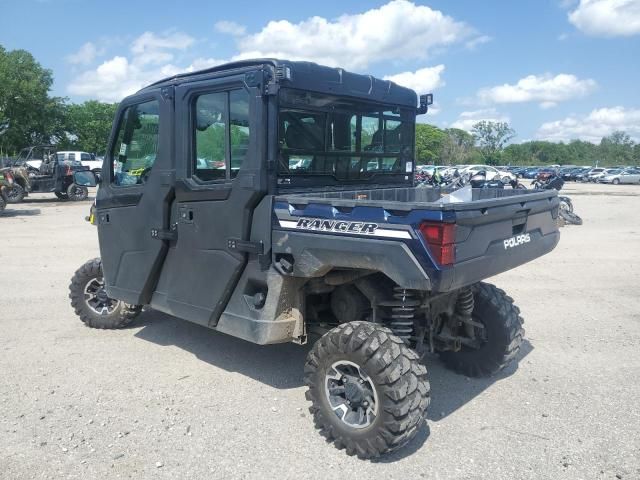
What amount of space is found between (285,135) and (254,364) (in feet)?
6.91

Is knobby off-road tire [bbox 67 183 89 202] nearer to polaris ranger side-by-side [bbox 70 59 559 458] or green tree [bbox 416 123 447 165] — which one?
polaris ranger side-by-side [bbox 70 59 559 458]

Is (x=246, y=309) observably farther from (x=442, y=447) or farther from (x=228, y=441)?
(x=442, y=447)

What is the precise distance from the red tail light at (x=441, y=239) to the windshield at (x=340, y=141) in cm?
128

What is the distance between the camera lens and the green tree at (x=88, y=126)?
173ft

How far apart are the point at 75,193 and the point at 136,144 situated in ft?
61.6

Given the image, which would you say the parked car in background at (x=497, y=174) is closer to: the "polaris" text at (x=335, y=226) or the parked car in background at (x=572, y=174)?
the parked car in background at (x=572, y=174)

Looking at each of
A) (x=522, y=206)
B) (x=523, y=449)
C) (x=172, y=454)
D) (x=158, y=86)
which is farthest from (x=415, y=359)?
(x=158, y=86)

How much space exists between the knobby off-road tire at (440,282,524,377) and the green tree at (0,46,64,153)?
44.7 meters

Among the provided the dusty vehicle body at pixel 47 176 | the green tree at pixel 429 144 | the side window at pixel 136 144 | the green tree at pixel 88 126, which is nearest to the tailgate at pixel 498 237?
the side window at pixel 136 144

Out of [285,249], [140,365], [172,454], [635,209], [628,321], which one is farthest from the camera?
[635,209]

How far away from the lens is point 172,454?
11.8 feet

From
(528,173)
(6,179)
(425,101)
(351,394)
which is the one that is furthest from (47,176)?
(528,173)

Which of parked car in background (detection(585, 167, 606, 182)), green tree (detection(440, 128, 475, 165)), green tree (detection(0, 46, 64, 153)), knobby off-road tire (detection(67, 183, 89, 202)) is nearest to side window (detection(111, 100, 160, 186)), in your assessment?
knobby off-road tire (detection(67, 183, 89, 202))

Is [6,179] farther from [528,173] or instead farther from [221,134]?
[528,173]
